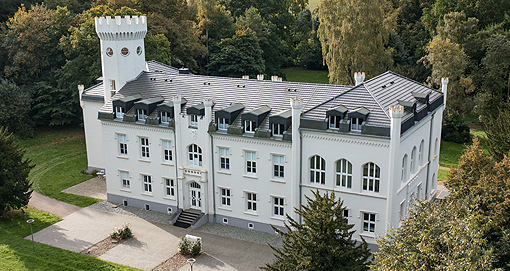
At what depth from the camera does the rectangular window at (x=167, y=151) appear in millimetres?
43719

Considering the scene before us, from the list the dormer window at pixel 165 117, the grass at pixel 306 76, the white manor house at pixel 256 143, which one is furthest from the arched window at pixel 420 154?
the grass at pixel 306 76

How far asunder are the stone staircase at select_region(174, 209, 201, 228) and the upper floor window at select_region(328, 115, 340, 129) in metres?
13.6

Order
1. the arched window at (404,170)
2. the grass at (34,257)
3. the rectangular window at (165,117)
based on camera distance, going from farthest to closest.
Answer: the rectangular window at (165,117) < the arched window at (404,170) < the grass at (34,257)

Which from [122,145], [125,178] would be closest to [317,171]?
[122,145]

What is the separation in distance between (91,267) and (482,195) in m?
25.8

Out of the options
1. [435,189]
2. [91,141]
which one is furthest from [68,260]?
[435,189]

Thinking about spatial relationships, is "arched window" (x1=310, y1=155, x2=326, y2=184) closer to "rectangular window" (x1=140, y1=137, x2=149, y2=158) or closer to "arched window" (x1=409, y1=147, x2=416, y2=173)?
"arched window" (x1=409, y1=147, x2=416, y2=173)

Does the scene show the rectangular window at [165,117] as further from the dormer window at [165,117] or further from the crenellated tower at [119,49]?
the crenellated tower at [119,49]

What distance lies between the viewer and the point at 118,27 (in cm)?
4747

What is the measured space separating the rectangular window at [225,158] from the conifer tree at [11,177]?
16.3 metres

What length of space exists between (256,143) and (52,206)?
799 inches

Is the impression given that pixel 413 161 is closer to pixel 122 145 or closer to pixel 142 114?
pixel 142 114

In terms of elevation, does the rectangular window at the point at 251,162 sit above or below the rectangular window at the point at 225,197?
above

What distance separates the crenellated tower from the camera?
47438 mm
